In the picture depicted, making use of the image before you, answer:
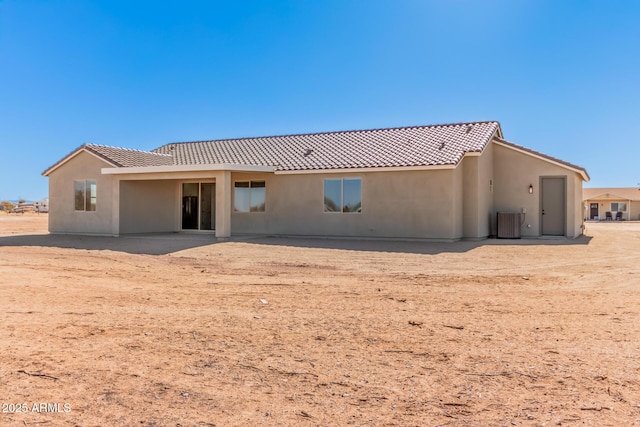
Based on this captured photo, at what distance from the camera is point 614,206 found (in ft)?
173

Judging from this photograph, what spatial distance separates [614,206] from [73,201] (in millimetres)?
52760

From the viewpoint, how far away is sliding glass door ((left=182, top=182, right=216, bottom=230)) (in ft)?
69.3

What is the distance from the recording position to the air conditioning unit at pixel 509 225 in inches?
→ 732

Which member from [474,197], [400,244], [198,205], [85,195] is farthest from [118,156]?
[474,197]

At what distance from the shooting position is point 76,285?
8664 mm

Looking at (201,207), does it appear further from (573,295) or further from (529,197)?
(573,295)

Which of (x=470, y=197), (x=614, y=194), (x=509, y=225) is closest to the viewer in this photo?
(x=470, y=197)

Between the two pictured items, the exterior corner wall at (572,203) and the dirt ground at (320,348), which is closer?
the dirt ground at (320,348)

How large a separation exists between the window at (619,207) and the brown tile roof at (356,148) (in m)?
39.5

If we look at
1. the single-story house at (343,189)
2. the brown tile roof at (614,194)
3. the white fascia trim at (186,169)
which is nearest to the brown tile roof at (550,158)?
the single-story house at (343,189)

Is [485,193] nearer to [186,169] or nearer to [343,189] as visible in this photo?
[343,189]

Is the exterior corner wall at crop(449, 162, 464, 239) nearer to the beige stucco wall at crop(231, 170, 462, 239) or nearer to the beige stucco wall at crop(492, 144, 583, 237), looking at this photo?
the beige stucco wall at crop(231, 170, 462, 239)

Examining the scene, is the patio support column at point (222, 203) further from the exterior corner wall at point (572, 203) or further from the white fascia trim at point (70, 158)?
the exterior corner wall at point (572, 203)

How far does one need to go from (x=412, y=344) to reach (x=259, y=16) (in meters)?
16.4
